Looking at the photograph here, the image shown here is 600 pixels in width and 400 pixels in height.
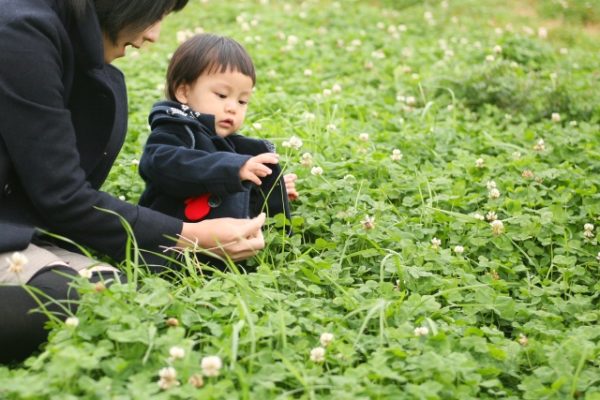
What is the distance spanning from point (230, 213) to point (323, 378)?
3.44 feet

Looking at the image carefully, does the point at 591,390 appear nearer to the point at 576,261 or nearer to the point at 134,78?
the point at 576,261

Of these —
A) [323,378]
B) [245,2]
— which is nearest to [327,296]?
[323,378]

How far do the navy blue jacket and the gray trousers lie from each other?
1.44 feet

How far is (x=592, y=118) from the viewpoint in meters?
5.83

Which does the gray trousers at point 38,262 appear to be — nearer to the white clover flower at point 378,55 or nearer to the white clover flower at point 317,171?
the white clover flower at point 317,171

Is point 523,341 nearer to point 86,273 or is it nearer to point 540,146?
point 86,273

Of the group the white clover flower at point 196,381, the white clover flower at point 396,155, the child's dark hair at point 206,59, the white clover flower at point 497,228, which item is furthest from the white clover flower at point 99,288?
the white clover flower at point 396,155

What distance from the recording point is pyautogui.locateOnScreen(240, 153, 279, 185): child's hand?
11.3 feet

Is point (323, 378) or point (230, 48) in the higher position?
point (230, 48)

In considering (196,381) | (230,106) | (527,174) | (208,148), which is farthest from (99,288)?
(527,174)

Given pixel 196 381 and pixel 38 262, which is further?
pixel 38 262

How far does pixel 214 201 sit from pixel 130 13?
0.79 m

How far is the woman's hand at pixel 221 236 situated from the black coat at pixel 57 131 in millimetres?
64

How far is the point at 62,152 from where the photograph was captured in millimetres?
3162
